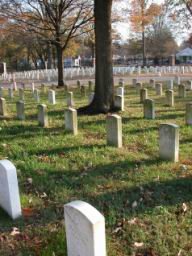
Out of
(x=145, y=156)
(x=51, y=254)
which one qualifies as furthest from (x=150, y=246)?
(x=145, y=156)

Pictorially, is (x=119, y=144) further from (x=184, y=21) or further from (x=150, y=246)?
(x=184, y=21)

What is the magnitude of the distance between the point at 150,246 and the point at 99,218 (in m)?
1.13

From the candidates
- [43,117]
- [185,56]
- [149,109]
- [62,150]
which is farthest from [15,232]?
[185,56]

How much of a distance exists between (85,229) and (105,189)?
7.31 ft

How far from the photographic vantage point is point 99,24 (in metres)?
11.0

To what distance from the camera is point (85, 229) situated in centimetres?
305

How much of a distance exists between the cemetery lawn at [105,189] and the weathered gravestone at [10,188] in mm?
112

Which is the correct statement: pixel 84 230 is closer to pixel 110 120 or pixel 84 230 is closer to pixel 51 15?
pixel 110 120

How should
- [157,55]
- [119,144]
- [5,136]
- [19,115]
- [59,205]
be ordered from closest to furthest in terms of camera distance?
[59,205], [119,144], [5,136], [19,115], [157,55]

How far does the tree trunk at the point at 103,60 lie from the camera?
36.0 feet

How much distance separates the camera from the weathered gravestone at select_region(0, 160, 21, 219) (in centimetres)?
451

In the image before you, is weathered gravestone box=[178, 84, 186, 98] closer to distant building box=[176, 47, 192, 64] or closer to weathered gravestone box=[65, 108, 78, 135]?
weathered gravestone box=[65, 108, 78, 135]

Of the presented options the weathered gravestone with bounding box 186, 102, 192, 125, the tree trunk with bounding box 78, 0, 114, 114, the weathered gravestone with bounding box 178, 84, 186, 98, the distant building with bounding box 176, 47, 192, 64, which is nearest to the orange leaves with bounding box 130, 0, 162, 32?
the weathered gravestone with bounding box 178, 84, 186, 98

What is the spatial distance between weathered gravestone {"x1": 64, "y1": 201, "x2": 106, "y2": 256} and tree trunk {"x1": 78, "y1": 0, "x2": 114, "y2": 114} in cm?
786
